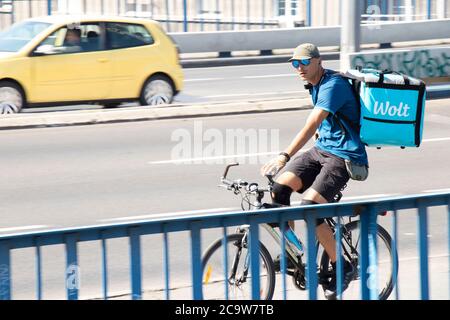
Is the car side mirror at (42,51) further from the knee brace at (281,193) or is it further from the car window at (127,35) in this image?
the knee brace at (281,193)

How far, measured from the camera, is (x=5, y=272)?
4.76 metres

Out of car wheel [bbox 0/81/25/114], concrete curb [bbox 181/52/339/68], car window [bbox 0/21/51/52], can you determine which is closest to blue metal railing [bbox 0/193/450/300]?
car wheel [bbox 0/81/25/114]

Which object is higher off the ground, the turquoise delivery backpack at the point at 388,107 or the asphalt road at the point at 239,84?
the turquoise delivery backpack at the point at 388,107

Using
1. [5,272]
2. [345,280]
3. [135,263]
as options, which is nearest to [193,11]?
[345,280]

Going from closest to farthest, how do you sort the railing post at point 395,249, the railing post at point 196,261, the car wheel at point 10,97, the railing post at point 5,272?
the railing post at point 5,272 < the railing post at point 196,261 < the railing post at point 395,249 < the car wheel at point 10,97

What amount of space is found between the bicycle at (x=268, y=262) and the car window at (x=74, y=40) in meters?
10.2

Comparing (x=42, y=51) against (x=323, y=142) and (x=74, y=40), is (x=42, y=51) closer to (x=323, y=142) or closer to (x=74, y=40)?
(x=74, y=40)

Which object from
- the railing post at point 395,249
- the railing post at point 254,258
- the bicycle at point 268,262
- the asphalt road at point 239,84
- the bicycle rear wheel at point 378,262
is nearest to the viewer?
the railing post at point 254,258

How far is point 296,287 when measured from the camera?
6.54m

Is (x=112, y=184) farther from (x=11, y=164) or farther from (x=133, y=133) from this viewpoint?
(x=133, y=133)

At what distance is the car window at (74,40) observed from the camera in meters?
16.7

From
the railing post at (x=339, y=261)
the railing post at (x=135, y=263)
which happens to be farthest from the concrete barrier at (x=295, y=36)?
the railing post at (x=135, y=263)

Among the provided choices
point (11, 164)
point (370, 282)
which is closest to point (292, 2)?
point (11, 164)

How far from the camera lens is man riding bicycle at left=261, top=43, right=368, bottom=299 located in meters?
7.02
